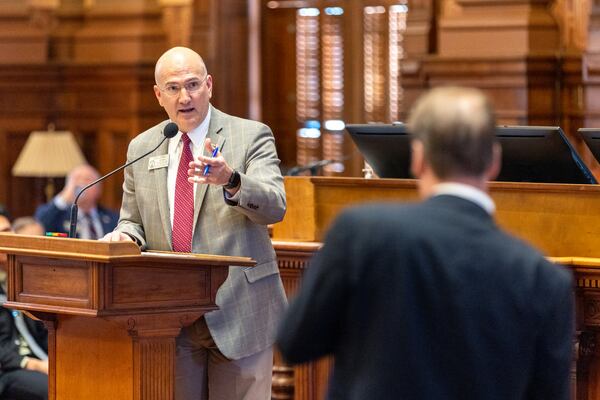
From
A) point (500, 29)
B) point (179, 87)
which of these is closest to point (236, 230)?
point (179, 87)

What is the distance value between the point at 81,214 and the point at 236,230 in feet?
13.2

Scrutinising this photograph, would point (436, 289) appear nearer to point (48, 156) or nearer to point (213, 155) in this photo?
point (213, 155)

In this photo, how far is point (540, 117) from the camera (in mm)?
7301

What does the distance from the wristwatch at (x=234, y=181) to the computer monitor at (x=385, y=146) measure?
96cm

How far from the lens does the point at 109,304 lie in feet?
10.6

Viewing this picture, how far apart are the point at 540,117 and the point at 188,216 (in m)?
4.15

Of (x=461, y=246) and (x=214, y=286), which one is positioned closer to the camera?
(x=461, y=246)

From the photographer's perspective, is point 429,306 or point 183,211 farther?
point 183,211

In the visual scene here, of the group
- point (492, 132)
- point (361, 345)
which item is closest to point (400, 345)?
point (361, 345)

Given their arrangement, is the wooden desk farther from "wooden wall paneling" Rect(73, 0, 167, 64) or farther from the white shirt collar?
"wooden wall paneling" Rect(73, 0, 167, 64)

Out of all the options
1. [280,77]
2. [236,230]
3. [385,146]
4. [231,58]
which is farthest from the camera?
[280,77]

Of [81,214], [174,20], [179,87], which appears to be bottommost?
[81,214]

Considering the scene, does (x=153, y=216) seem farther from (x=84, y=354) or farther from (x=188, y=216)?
(x=84, y=354)

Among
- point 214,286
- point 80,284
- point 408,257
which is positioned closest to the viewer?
point 408,257
